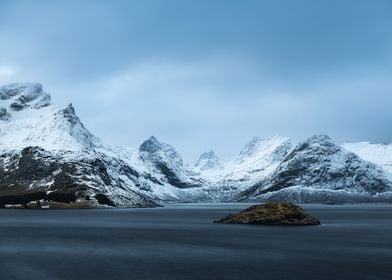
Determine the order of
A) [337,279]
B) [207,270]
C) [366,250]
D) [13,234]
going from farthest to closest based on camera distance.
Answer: [13,234] → [366,250] → [207,270] → [337,279]

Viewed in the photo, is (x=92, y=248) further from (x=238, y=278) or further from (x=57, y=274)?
(x=238, y=278)

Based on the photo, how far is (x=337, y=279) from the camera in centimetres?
7888

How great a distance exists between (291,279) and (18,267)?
38332 millimetres

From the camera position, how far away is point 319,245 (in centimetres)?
12475

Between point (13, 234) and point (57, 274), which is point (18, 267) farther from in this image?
point (13, 234)

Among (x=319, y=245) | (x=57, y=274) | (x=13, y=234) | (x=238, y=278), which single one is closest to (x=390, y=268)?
(x=238, y=278)

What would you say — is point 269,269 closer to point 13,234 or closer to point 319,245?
point 319,245

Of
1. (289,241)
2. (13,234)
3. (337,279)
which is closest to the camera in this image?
(337,279)

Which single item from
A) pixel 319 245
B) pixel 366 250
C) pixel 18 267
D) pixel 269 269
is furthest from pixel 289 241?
pixel 18 267

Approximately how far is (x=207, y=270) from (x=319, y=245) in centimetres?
4363

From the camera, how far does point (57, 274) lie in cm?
8212

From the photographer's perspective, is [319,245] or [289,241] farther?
[289,241]

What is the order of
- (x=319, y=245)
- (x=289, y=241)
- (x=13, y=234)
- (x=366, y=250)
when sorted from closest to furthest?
(x=366, y=250) → (x=319, y=245) → (x=289, y=241) → (x=13, y=234)

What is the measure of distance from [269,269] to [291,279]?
386 inches
